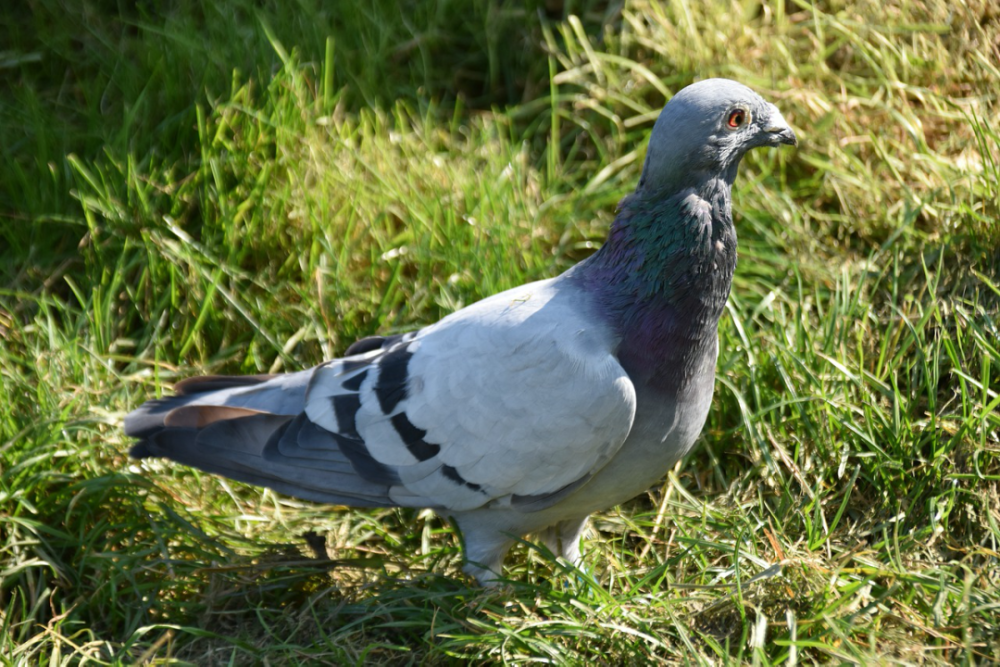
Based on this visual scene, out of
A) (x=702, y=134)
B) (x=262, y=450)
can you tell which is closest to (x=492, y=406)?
(x=262, y=450)

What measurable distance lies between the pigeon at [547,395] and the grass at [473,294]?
14.2 inches

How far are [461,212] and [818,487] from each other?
2.12m

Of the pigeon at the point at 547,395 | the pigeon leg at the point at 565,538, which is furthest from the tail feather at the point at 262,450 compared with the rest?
the pigeon leg at the point at 565,538

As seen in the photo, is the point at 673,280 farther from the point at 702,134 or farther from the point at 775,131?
the point at 775,131

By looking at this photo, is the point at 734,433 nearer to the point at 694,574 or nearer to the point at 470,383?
the point at 694,574

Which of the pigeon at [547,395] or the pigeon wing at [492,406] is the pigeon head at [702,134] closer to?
the pigeon at [547,395]

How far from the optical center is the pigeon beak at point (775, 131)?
3108 millimetres

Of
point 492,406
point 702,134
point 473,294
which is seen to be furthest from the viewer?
point 473,294

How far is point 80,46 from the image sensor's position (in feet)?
17.7

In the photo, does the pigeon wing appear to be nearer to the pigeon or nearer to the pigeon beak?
the pigeon

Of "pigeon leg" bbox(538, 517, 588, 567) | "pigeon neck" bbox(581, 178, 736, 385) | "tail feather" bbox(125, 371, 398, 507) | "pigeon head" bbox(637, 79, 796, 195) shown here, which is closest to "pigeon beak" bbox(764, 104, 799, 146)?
"pigeon head" bbox(637, 79, 796, 195)

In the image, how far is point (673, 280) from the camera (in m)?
2.97

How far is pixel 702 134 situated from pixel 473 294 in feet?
5.29

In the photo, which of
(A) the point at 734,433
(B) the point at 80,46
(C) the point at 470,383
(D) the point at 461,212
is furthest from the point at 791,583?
(B) the point at 80,46
